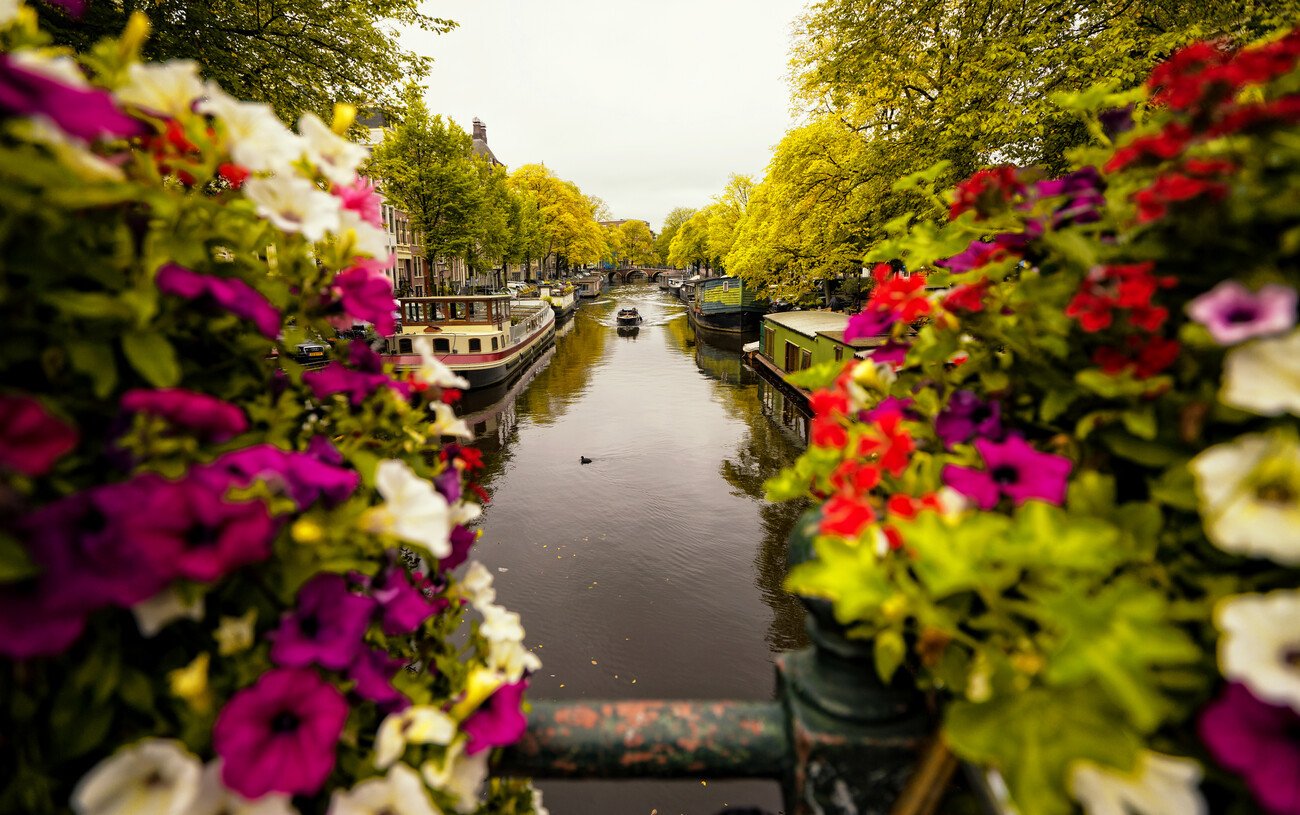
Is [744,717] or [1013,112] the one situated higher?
[1013,112]

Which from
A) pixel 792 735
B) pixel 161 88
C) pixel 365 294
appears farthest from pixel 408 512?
pixel 792 735

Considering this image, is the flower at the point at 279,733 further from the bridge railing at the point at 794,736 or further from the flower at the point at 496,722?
the bridge railing at the point at 794,736

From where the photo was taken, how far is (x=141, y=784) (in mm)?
746

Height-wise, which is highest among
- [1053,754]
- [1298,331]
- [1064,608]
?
[1298,331]

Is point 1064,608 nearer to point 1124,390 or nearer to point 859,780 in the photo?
point 1124,390

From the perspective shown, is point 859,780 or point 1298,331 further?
point 859,780

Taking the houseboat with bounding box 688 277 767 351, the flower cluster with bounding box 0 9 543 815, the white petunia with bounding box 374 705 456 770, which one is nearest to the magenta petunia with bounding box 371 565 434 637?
the flower cluster with bounding box 0 9 543 815

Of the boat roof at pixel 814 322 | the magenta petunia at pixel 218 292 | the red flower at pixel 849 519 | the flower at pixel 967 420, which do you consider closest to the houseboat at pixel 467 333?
the boat roof at pixel 814 322

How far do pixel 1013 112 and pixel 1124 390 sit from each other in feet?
35.3

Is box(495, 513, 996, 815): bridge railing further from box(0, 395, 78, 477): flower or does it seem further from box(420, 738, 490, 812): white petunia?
box(0, 395, 78, 477): flower

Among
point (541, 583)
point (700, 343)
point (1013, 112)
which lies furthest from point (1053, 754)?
point (700, 343)

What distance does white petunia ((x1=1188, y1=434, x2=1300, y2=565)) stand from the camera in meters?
0.65

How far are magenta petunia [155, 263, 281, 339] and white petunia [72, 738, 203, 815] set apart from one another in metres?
0.61

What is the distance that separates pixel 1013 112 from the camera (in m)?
9.13
